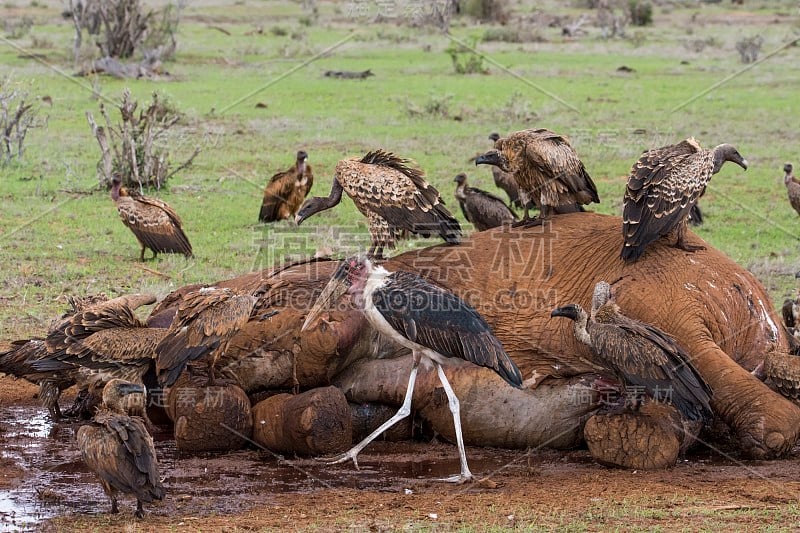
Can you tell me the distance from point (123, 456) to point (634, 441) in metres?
2.93

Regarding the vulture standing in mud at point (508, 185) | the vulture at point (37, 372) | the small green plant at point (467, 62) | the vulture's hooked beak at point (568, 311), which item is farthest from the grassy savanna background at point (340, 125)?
the vulture at point (37, 372)

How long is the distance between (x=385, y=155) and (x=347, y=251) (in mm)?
3661

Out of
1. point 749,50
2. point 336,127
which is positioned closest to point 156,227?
point 336,127

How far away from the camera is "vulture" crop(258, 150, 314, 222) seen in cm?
1496

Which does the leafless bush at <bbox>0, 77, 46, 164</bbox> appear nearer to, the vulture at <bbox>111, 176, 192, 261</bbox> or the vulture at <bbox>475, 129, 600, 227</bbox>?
the vulture at <bbox>111, 176, 192, 261</bbox>

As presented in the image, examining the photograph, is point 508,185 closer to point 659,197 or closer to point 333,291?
point 659,197

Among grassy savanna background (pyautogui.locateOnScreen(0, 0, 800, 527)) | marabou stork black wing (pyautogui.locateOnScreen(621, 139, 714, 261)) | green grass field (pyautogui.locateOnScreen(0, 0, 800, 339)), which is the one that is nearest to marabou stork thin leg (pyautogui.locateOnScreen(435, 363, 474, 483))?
grassy savanna background (pyautogui.locateOnScreen(0, 0, 800, 527))

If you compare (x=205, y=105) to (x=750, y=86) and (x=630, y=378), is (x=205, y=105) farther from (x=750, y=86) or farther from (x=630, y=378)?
(x=630, y=378)

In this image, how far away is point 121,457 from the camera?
20.6ft

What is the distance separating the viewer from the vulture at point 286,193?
49.1ft

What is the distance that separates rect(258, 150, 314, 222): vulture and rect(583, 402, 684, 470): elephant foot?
27.3 ft

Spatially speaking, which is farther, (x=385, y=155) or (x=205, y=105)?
(x=205, y=105)

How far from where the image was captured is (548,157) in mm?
9367

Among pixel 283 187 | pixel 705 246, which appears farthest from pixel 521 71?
pixel 705 246
